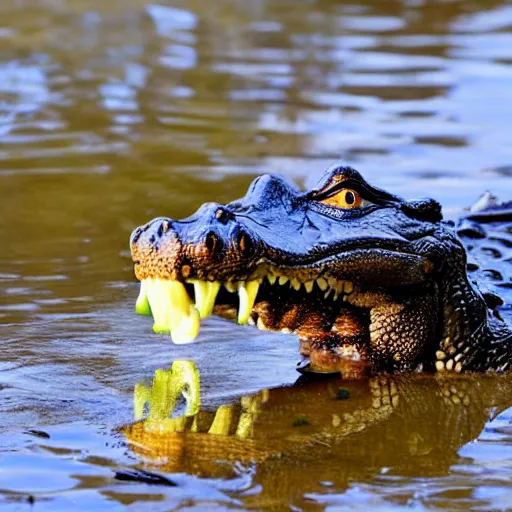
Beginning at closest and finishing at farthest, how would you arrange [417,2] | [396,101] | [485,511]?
[485,511] → [396,101] → [417,2]

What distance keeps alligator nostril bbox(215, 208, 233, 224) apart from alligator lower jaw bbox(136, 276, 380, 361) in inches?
9.6

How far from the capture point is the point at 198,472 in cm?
400

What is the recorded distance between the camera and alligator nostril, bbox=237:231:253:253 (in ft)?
14.6

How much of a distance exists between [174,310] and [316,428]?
2.41 feet

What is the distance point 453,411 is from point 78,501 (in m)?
1.76

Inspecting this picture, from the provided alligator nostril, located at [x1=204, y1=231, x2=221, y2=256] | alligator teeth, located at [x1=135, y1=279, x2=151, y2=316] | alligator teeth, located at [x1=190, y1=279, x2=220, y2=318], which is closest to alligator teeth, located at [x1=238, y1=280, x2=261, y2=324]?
alligator teeth, located at [x1=190, y1=279, x2=220, y2=318]

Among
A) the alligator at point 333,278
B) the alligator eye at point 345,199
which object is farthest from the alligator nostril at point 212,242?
the alligator eye at point 345,199

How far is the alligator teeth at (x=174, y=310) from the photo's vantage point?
14.7ft

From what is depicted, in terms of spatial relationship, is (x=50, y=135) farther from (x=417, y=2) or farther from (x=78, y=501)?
(x=417, y=2)

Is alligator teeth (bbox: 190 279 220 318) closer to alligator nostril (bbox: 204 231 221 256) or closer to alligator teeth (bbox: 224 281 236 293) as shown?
alligator teeth (bbox: 224 281 236 293)

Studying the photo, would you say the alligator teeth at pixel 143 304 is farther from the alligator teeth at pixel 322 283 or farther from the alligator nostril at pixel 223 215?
the alligator teeth at pixel 322 283

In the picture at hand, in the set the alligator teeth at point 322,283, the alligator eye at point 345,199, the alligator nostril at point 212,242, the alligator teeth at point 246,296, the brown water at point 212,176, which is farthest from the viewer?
the alligator eye at point 345,199

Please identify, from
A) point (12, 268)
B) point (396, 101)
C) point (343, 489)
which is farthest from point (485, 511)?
point (396, 101)

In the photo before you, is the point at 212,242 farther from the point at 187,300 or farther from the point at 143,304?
the point at 143,304
